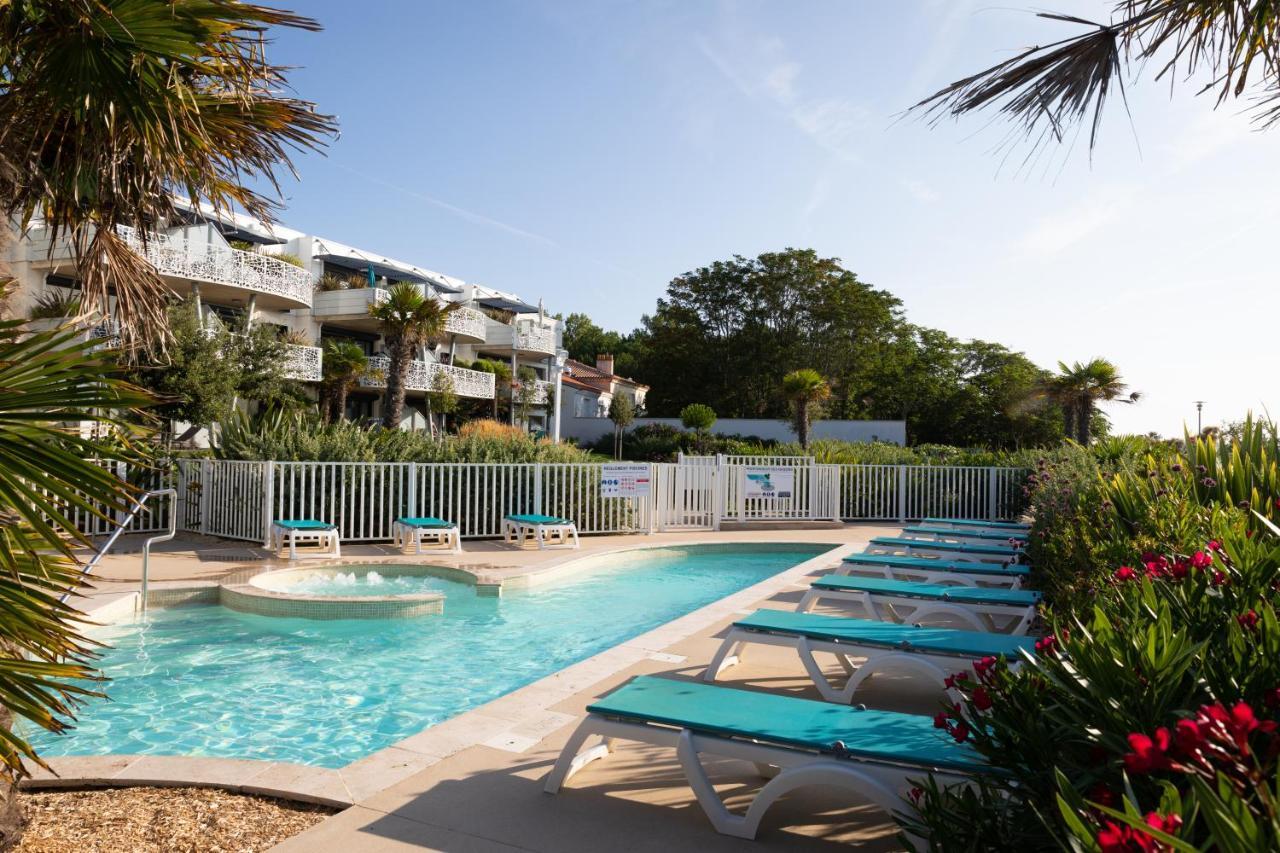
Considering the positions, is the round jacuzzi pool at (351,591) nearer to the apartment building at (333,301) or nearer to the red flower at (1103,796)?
the red flower at (1103,796)

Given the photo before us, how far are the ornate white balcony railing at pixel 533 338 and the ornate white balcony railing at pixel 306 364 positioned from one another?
12236 millimetres

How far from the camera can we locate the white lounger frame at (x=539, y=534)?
1277 centimetres

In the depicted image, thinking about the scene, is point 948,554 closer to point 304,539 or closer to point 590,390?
point 304,539

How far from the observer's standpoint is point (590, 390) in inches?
1801

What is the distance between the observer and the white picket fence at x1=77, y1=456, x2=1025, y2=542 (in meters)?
12.6

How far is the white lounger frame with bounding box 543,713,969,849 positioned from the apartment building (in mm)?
15759

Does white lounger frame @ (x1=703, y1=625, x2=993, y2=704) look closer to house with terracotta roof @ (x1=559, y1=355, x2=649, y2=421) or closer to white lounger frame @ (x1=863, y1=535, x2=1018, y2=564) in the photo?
white lounger frame @ (x1=863, y1=535, x2=1018, y2=564)

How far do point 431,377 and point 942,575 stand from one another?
84.2ft

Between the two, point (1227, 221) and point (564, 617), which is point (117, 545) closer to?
point (564, 617)

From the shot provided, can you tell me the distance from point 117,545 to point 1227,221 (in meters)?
13.5

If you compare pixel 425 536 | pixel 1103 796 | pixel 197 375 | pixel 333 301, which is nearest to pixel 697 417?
pixel 333 301

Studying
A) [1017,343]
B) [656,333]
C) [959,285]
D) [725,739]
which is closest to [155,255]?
[959,285]

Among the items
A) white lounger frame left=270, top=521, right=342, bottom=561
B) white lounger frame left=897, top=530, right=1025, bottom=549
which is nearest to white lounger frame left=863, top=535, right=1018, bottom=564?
white lounger frame left=897, top=530, right=1025, bottom=549

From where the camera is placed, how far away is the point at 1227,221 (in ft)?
17.1
